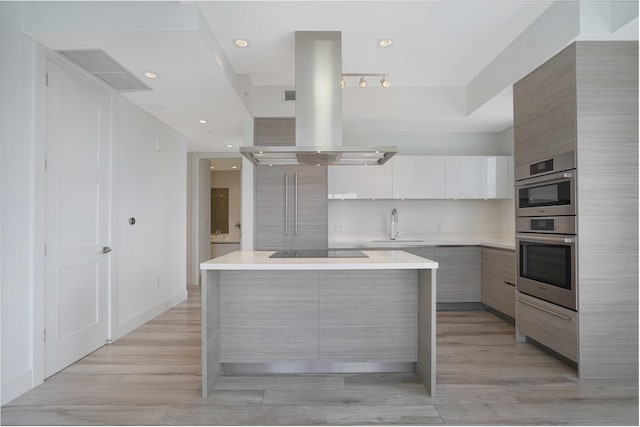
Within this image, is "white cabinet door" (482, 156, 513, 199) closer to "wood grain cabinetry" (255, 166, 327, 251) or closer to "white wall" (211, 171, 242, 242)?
"wood grain cabinetry" (255, 166, 327, 251)

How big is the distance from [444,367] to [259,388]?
4.48 ft

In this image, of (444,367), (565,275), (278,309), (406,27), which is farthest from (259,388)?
(406,27)

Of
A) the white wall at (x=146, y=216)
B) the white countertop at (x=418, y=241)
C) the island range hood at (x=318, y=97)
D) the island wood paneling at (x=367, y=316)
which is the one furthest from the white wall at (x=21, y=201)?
the white countertop at (x=418, y=241)

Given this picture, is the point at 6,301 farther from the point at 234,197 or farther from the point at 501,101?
the point at 234,197

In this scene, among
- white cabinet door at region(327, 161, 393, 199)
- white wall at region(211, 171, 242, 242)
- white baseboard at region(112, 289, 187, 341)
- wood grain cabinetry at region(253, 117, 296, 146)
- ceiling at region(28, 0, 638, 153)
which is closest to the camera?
ceiling at region(28, 0, 638, 153)

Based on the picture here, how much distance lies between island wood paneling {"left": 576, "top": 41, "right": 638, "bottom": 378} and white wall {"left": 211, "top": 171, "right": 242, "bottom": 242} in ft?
24.3

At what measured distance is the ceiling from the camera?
263 centimetres

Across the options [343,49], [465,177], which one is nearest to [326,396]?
[343,49]

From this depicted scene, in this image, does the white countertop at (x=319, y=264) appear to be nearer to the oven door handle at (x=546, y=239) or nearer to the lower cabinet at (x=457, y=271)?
the oven door handle at (x=546, y=239)

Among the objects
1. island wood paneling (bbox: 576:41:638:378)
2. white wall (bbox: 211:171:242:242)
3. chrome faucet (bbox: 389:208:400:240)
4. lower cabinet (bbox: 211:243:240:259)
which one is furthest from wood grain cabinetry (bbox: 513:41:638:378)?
white wall (bbox: 211:171:242:242)

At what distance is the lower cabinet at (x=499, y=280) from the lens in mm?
4070

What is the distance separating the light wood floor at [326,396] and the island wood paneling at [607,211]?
243mm

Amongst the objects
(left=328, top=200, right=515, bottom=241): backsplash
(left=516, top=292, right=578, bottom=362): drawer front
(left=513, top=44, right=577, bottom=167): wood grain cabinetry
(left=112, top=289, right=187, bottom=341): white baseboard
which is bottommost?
(left=112, top=289, right=187, bottom=341): white baseboard

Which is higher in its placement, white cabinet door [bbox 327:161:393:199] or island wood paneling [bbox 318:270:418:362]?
white cabinet door [bbox 327:161:393:199]
